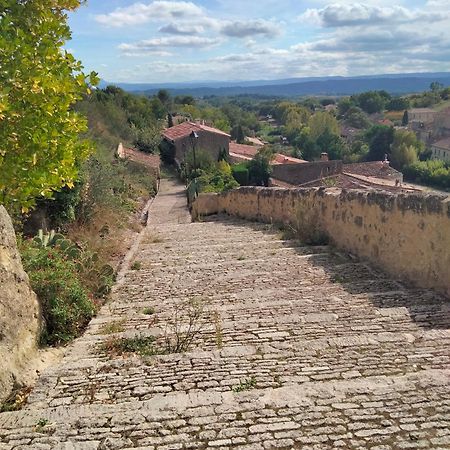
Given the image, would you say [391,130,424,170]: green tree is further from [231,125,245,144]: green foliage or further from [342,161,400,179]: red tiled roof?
[342,161,400,179]: red tiled roof

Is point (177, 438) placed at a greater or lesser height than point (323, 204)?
lesser

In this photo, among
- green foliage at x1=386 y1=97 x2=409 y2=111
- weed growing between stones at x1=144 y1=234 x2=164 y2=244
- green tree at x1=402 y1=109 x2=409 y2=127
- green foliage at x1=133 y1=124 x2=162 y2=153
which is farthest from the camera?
green foliage at x1=386 y1=97 x2=409 y2=111

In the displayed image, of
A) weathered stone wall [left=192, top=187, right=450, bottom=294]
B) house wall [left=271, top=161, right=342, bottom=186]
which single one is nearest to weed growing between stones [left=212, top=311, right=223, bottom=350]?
weathered stone wall [left=192, top=187, right=450, bottom=294]

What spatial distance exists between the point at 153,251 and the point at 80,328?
14.6 ft

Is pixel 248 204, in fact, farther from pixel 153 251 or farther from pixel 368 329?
pixel 368 329

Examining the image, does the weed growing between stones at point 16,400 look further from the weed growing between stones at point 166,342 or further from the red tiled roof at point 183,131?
the red tiled roof at point 183,131

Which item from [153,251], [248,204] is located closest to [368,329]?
[153,251]

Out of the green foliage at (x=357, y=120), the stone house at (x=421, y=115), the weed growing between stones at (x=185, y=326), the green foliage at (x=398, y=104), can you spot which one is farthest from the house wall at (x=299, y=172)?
the green foliage at (x=398, y=104)

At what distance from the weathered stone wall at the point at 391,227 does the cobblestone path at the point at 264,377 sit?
14.3 inches

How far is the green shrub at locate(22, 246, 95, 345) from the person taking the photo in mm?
5527

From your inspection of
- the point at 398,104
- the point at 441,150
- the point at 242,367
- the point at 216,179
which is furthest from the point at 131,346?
the point at 398,104

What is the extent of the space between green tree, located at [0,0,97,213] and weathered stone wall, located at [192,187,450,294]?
15.4 feet

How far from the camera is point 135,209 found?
60.9 ft

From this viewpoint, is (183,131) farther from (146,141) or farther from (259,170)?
(259,170)
